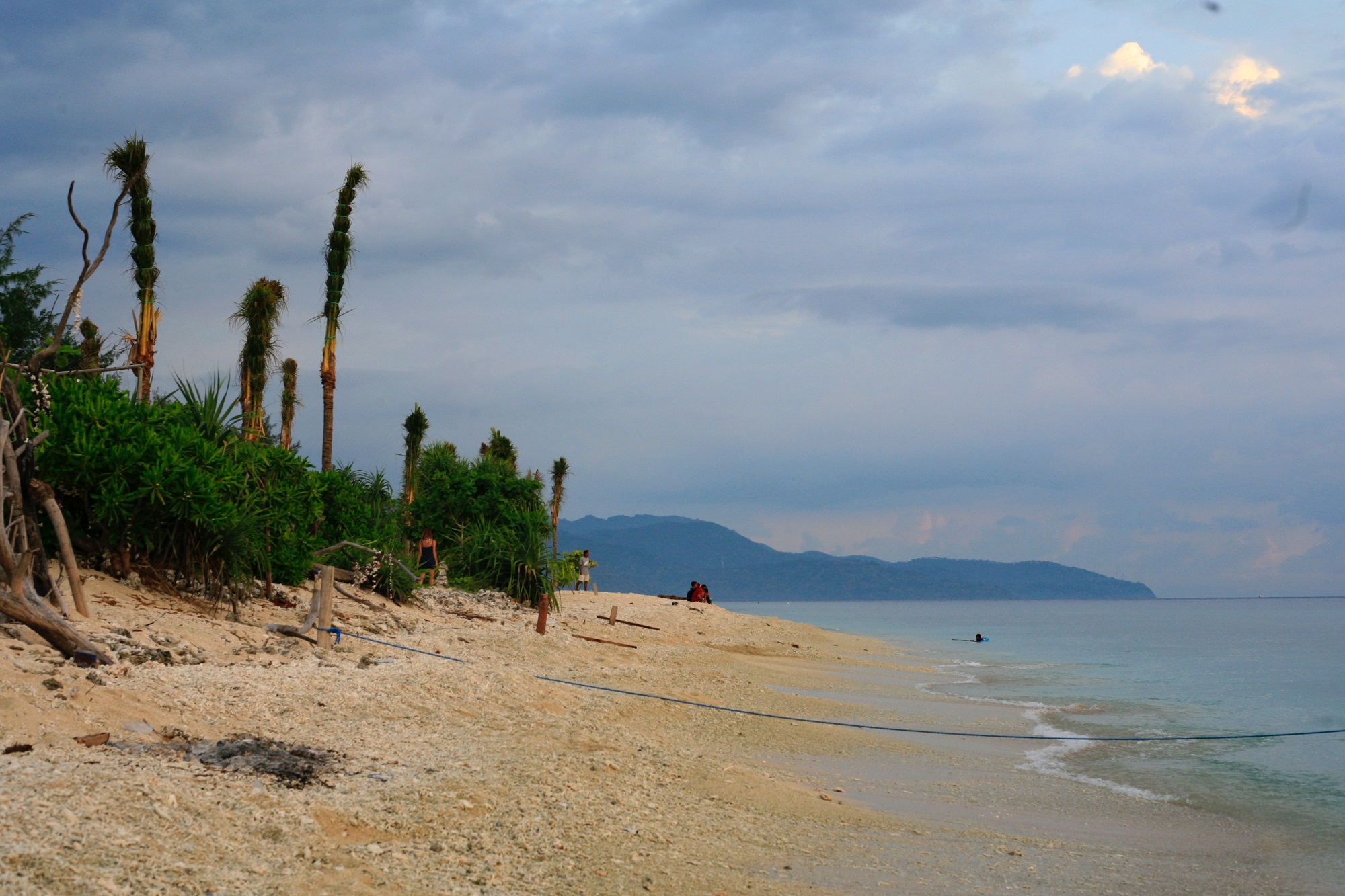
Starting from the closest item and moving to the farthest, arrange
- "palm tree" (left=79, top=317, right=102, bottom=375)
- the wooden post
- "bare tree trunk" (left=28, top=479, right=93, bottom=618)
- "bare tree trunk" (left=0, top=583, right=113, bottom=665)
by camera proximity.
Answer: "bare tree trunk" (left=0, top=583, right=113, bottom=665)
"bare tree trunk" (left=28, top=479, right=93, bottom=618)
the wooden post
"palm tree" (left=79, top=317, right=102, bottom=375)

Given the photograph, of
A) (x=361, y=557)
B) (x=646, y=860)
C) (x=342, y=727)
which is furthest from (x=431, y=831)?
(x=361, y=557)

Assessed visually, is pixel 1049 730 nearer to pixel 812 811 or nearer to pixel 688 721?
pixel 688 721

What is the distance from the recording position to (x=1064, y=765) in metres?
11.2

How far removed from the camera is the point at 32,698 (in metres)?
5.89

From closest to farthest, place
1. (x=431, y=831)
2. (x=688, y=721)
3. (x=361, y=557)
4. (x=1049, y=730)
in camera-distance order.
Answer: (x=431, y=831), (x=688, y=721), (x=1049, y=730), (x=361, y=557)

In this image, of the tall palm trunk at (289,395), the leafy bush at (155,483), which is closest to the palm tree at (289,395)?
the tall palm trunk at (289,395)

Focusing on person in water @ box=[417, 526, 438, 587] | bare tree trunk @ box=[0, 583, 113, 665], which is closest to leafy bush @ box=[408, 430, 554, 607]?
person in water @ box=[417, 526, 438, 587]

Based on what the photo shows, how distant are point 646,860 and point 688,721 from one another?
18.4 feet

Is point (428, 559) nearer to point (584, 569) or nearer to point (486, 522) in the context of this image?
point (486, 522)

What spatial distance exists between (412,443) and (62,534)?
2643 centimetres

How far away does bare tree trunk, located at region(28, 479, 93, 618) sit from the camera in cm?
820

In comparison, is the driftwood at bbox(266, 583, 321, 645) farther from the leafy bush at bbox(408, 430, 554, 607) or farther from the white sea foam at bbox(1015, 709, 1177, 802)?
the leafy bush at bbox(408, 430, 554, 607)

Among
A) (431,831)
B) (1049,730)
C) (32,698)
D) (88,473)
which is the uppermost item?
(88,473)

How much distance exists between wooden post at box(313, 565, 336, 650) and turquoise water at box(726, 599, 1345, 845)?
27.1 ft
